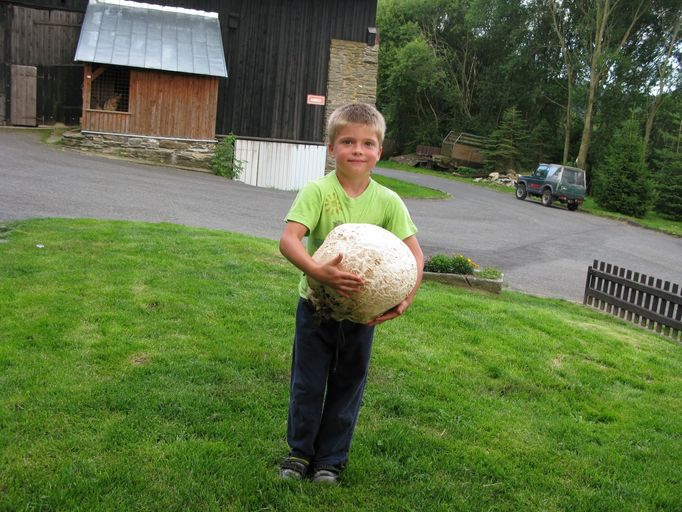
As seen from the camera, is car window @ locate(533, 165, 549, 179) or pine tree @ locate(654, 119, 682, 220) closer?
pine tree @ locate(654, 119, 682, 220)

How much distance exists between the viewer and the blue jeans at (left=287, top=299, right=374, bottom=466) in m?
3.38

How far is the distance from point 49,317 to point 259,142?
62.2ft

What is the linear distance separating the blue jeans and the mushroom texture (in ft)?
0.56

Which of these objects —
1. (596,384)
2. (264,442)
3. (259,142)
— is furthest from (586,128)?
(264,442)

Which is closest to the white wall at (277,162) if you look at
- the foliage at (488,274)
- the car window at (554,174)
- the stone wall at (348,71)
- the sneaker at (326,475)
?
the stone wall at (348,71)

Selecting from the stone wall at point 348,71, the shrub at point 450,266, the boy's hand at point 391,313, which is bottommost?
the shrub at point 450,266

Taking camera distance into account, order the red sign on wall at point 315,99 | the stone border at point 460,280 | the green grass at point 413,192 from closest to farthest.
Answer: the stone border at point 460,280 → the red sign on wall at point 315,99 → the green grass at point 413,192

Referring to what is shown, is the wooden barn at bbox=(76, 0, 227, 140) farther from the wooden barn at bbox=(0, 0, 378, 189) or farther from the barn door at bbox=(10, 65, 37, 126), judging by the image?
the barn door at bbox=(10, 65, 37, 126)

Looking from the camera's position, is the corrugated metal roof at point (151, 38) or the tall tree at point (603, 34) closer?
the corrugated metal roof at point (151, 38)

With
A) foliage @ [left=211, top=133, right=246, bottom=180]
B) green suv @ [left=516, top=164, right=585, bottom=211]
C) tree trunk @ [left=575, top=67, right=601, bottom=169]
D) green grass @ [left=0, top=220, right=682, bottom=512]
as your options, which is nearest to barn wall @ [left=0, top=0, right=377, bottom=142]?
foliage @ [left=211, top=133, right=246, bottom=180]

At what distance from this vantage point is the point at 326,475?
347 cm

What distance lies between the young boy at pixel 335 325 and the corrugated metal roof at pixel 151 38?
762 inches

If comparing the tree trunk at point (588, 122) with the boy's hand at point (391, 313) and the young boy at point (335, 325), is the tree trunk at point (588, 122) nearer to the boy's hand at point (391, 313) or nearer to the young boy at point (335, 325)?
the young boy at point (335, 325)

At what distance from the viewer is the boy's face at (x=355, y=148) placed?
330 cm
